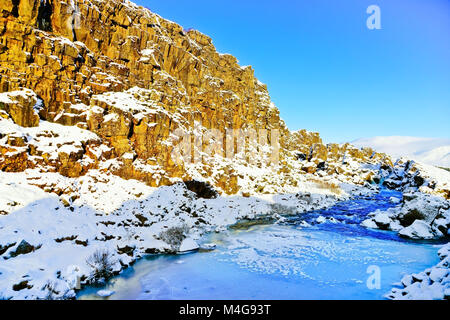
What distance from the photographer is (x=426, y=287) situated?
1113cm

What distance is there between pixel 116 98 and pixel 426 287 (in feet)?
119

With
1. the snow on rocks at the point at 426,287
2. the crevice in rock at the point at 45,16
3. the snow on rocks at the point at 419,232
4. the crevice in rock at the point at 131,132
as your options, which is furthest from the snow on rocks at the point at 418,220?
the crevice in rock at the point at 45,16

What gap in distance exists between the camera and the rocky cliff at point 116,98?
919 inches

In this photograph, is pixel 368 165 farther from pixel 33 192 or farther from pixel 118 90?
pixel 33 192

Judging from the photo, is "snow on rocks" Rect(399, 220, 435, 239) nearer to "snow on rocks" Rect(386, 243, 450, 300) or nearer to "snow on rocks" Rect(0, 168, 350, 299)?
"snow on rocks" Rect(386, 243, 450, 300)

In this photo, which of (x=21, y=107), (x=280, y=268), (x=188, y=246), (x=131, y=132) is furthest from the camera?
(x=131, y=132)

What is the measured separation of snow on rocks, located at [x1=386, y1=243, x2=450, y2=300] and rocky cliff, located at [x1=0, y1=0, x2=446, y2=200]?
26.8m

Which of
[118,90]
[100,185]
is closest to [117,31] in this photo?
[118,90]

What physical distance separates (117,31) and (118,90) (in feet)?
35.6

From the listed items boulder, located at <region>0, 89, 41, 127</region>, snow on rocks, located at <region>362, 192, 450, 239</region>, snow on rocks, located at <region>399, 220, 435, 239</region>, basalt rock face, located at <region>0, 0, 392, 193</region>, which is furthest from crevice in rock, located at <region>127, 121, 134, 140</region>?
snow on rocks, located at <region>399, 220, 435, 239</region>

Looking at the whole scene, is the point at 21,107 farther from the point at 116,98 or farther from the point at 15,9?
the point at 15,9

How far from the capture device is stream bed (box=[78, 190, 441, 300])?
13141 millimetres

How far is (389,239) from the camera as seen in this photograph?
24.3 metres

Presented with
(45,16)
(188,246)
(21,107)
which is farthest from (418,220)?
(45,16)
